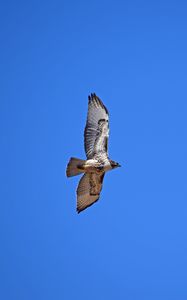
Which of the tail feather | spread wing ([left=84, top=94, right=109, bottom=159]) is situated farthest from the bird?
the tail feather

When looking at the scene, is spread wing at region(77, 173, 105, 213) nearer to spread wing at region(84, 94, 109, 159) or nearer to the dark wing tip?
spread wing at region(84, 94, 109, 159)

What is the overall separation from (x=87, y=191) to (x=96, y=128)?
6.35 ft

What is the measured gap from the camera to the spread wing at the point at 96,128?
18094mm

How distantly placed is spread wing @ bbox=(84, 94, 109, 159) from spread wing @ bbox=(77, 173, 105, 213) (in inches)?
36.5

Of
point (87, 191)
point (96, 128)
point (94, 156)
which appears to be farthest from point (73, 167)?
point (87, 191)

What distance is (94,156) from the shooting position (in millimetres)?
17938

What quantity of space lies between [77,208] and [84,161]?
Answer: 6.28 ft

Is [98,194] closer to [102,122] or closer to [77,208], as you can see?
[77,208]

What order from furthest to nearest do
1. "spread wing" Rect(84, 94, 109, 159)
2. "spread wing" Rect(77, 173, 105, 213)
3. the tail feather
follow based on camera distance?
1. "spread wing" Rect(77, 173, 105, 213)
2. "spread wing" Rect(84, 94, 109, 159)
3. the tail feather

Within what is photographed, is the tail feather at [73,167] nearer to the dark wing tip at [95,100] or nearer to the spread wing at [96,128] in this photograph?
the spread wing at [96,128]

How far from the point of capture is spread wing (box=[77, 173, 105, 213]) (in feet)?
60.8

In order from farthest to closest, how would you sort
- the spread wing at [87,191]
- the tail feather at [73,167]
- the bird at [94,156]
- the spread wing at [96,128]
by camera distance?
the spread wing at [87,191], the spread wing at [96,128], the bird at [94,156], the tail feather at [73,167]

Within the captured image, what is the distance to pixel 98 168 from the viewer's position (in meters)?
17.7

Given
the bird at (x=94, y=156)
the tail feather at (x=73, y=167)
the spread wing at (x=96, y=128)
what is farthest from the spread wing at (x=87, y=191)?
the tail feather at (x=73, y=167)
